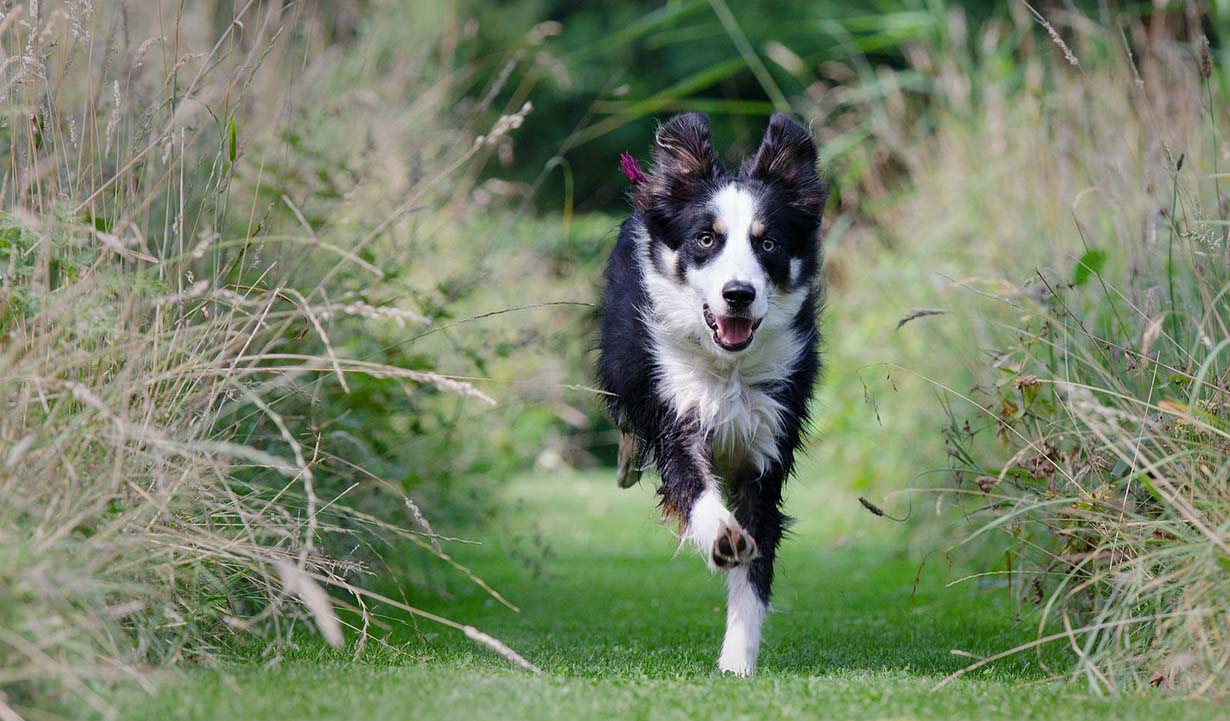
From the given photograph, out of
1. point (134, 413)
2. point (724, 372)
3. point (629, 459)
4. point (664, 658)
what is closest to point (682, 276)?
point (724, 372)

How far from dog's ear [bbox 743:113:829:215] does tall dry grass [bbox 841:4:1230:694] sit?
599 mm

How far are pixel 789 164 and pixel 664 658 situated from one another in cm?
173

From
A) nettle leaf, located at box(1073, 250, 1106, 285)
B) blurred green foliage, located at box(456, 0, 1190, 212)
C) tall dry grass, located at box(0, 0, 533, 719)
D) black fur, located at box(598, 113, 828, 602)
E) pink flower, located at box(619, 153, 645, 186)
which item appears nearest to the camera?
tall dry grass, located at box(0, 0, 533, 719)

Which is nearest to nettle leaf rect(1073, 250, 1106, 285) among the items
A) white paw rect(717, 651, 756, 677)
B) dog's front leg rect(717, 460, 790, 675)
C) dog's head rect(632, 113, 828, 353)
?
dog's head rect(632, 113, 828, 353)

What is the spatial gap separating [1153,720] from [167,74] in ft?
9.73

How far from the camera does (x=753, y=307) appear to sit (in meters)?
4.16

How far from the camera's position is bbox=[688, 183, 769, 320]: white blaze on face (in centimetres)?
418

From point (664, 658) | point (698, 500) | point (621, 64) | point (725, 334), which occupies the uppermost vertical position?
point (725, 334)

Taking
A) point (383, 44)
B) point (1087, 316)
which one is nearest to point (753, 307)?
point (1087, 316)

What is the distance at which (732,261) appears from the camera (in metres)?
4.26

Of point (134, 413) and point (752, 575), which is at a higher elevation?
point (134, 413)

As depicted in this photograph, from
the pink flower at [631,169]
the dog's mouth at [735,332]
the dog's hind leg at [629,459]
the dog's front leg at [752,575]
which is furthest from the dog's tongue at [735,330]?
the pink flower at [631,169]

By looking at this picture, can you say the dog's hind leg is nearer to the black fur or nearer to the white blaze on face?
the black fur

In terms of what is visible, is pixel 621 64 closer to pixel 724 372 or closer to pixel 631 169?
pixel 631 169
